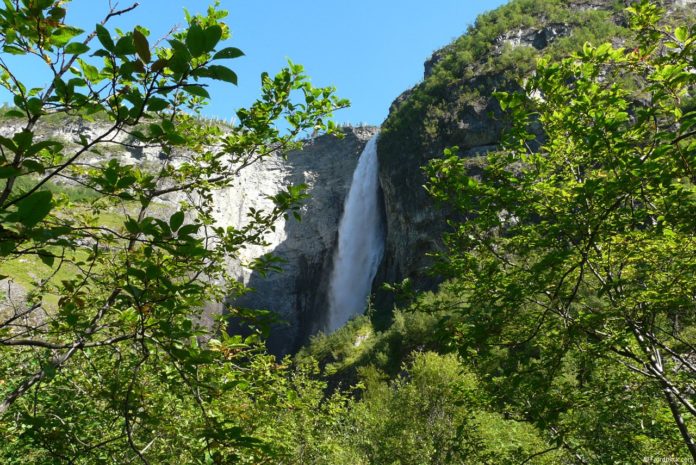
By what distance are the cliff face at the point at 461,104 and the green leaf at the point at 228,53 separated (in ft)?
118

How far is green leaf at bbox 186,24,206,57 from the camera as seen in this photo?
110cm

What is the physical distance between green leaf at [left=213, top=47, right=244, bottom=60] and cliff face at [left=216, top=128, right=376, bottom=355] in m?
48.4

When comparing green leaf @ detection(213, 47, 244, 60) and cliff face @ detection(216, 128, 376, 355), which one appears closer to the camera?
green leaf @ detection(213, 47, 244, 60)

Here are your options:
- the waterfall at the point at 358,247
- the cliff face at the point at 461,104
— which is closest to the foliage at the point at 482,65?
the cliff face at the point at 461,104

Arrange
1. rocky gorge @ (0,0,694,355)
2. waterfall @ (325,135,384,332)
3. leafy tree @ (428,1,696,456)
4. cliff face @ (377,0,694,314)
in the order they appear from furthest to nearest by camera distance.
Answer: waterfall @ (325,135,384,332)
rocky gorge @ (0,0,694,355)
cliff face @ (377,0,694,314)
leafy tree @ (428,1,696,456)

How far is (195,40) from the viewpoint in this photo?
1.10 metres

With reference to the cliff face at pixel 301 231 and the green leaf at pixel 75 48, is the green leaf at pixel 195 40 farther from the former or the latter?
the cliff face at pixel 301 231

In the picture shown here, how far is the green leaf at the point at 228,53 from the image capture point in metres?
1.20

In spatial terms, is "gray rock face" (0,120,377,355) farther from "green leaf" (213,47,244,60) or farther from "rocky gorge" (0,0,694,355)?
"green leaf" (213,47,244,60)

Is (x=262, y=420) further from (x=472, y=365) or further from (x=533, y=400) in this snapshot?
(x=533, y=400)

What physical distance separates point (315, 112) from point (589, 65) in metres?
2.19

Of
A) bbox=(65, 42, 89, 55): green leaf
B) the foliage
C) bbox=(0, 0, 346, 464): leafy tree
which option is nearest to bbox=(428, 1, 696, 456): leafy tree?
bbox=(0, 0, 346, 464): leafy tree

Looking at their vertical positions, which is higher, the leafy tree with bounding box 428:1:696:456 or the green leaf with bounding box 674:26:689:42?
the green leaf with bounding box 674:26:689:42

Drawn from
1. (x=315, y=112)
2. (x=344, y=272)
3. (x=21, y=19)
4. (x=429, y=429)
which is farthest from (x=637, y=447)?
(x=344, y=272)
